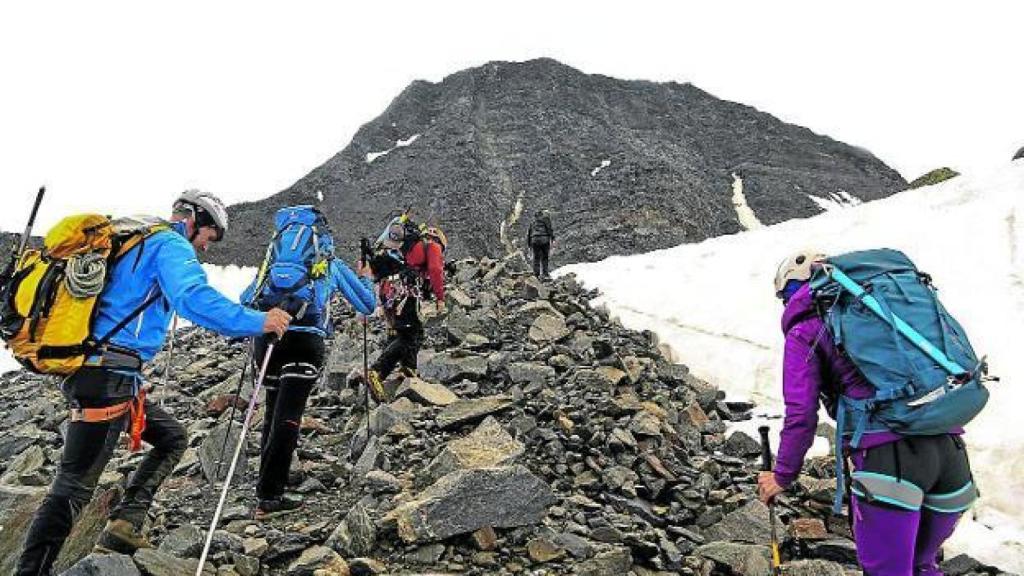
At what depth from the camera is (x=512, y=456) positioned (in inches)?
281

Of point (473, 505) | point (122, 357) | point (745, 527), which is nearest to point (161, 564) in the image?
point (122, 357)

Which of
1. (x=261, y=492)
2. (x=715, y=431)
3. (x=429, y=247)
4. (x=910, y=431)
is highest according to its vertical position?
(x=429, y=247)

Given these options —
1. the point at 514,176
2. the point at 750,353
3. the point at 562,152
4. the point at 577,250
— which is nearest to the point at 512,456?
the point at 750,353

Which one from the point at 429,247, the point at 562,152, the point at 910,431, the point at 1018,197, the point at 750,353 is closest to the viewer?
the point at 910,431

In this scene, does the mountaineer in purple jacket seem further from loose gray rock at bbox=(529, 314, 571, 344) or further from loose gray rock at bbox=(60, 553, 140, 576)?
loose gray rock at bbox=(529, 314, 571, 344)

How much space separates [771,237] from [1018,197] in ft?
18.7

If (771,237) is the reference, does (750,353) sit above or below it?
below

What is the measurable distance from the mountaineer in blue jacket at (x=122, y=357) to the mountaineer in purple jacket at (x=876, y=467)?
356 centimetres

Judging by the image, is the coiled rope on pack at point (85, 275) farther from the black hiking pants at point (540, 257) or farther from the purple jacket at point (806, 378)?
the black hiking pants at point (540, 257)

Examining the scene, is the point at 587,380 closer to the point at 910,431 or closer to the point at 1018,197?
the point at 910,431

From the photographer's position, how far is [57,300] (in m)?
4.34

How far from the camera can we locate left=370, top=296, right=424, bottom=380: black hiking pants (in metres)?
10.3

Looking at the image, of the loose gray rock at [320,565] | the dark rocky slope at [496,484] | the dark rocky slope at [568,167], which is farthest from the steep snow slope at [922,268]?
the dark rocky slope at [568,167]

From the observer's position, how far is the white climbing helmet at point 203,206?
519cm
